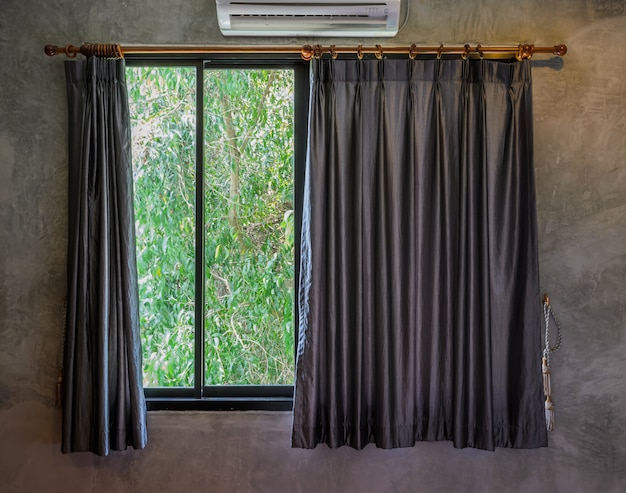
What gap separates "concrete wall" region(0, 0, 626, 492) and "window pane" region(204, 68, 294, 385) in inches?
7.9

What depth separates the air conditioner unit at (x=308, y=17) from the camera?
1973 mm

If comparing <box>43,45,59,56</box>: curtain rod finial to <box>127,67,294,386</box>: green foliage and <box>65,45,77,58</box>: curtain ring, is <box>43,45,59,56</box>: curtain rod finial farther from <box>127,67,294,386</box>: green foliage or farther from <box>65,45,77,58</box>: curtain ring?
<box>127,67,294,386</box>: green foliage

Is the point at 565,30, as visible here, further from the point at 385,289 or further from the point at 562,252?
the point at 385,289

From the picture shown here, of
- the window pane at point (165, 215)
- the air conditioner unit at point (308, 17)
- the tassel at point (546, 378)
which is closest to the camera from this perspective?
the air conditioner unit at point (308, 17)

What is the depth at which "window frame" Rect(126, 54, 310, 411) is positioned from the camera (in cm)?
216

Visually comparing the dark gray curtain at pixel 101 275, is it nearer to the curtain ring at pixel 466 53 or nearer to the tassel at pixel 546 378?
the curtain ring at pixel 466 53

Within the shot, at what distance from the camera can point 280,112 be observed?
2.25 m

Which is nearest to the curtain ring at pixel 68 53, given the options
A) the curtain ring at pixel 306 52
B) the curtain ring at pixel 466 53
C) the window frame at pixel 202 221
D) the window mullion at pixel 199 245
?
the window frame at pixel 202 221

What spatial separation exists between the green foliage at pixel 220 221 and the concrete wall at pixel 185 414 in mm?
187

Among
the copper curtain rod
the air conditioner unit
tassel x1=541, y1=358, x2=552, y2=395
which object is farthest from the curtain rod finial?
tassel x1=541, y1=358, x2=552, y2=395

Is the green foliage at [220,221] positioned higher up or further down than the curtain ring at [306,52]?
further down

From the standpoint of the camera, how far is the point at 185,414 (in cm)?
215

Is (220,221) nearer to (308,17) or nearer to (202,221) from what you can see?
(202,221)

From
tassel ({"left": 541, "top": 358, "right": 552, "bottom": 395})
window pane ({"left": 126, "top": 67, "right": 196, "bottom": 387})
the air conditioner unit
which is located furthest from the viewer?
window pane ({"left": 126, "top": 67, "right": 196, "bottom": 387})
